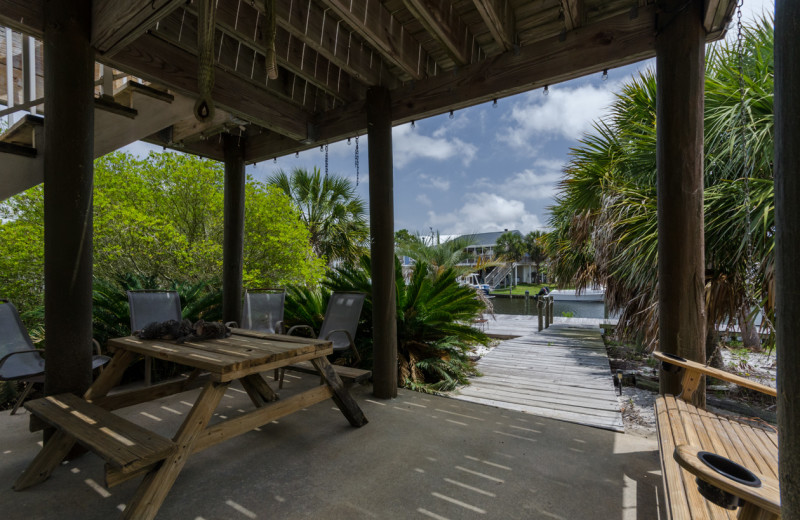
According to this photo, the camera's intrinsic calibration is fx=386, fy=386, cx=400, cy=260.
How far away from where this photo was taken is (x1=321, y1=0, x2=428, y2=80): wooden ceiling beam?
92.4 inches

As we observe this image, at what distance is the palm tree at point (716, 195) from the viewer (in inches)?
114

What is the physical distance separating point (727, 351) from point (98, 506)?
6690 mm

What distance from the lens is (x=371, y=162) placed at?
10.8 feet

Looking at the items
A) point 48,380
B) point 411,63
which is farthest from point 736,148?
point 48,380

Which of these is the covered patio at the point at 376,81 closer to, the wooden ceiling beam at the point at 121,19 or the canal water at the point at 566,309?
the wooden ceiling beam at the point at 121,19

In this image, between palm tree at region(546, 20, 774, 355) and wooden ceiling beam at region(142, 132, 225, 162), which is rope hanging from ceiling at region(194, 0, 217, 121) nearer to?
wooden ceiling beam at region(142, 132, 225, 162)

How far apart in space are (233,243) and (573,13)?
12.4 feet

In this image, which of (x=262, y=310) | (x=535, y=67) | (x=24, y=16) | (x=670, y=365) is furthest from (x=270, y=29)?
(x=262, y=310)

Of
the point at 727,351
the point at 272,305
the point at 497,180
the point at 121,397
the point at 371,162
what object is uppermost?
the point at 497,180

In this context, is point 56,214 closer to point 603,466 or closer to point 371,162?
point 371,162

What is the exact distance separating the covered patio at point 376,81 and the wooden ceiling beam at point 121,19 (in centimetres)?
1

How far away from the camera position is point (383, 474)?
2049 mm

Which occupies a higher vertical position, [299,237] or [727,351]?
[299,237]

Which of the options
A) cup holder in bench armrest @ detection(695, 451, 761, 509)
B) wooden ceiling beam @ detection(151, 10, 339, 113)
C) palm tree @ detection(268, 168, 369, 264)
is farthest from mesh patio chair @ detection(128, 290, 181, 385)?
palm tree @ detection(268, 168, 369, 264)
